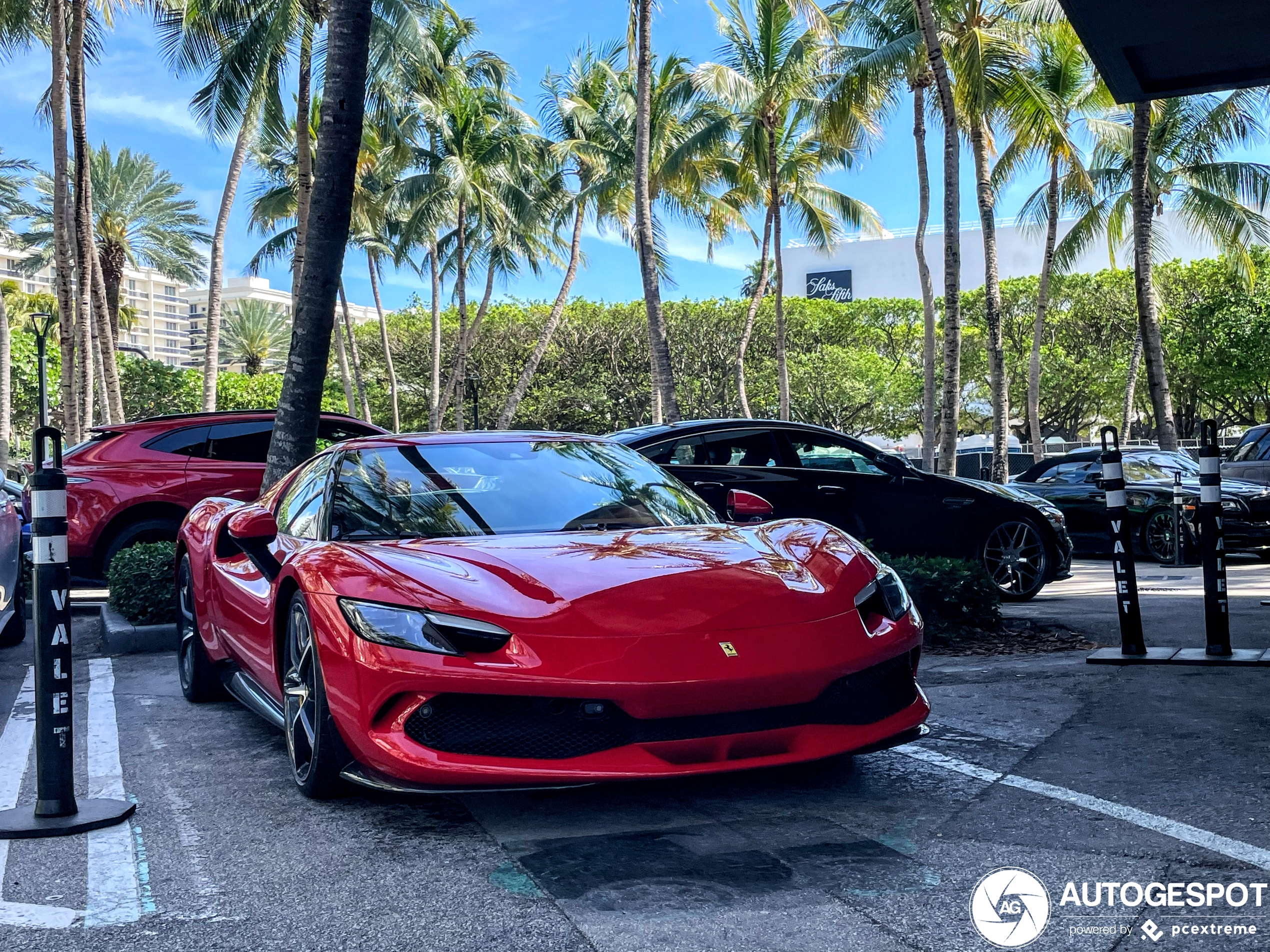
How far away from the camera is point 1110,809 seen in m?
3.78

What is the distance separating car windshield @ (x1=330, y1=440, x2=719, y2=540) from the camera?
4621 millimetres

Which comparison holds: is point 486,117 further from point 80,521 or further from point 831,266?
point 831,266

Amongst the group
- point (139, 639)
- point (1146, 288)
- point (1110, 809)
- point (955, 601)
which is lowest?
point (1110, 809)

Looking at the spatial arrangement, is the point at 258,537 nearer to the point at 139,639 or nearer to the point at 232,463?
the point at 139,639

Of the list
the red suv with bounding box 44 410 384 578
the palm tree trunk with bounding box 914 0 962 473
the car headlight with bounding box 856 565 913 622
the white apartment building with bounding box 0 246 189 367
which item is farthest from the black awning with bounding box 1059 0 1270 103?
the white apartment building with bounding box 0 246 189 367

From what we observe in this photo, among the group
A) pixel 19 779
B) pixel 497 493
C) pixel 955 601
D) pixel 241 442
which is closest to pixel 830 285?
pixel 241 442

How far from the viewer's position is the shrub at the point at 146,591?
8.31m

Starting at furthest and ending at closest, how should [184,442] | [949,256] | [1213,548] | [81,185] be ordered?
[81,185] → [949,256] → [184,442] → [1213,548]

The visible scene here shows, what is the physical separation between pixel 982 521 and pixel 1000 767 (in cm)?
558

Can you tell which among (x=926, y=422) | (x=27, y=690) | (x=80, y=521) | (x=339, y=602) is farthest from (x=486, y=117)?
(x=339, y=602)

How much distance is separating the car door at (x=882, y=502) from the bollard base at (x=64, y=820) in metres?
6.31

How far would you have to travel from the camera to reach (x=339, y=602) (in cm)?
385

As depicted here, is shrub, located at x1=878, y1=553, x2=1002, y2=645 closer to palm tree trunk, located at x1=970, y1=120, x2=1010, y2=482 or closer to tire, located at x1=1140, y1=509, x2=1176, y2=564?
tire, located at x1=1140, y1=509, x2=1176, y2=564

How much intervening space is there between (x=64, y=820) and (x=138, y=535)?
685 centimetres
